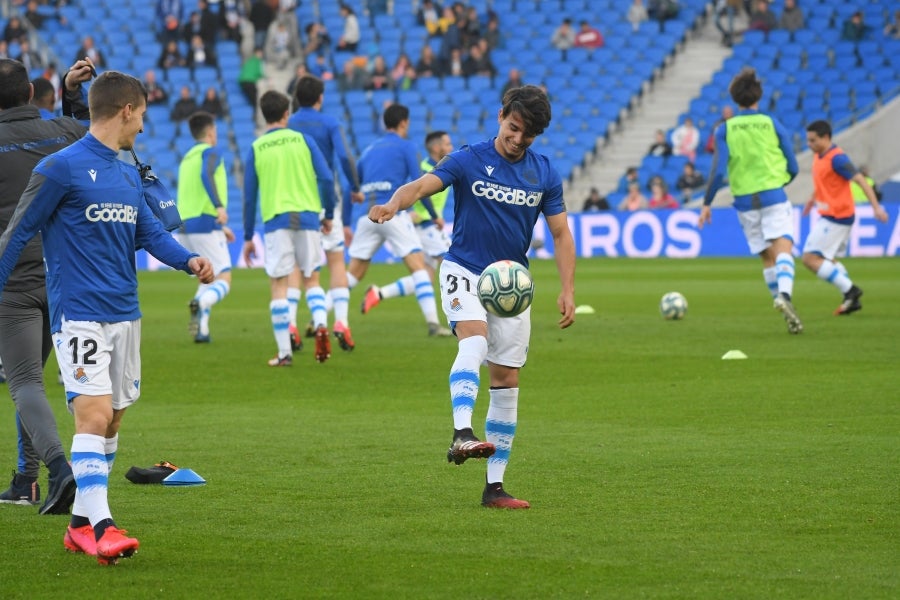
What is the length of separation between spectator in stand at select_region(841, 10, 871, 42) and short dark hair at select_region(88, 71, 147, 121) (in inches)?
1197

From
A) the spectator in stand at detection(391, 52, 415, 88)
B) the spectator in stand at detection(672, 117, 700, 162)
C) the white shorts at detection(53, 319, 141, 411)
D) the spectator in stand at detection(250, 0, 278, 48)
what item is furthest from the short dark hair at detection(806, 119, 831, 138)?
the spectator in stand at detection(250, 0, 278, 48)

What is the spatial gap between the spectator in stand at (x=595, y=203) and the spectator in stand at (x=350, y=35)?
8.97 m

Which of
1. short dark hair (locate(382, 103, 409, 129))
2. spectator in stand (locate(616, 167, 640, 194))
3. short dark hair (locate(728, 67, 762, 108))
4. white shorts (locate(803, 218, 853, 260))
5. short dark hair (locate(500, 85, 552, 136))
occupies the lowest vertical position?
spectator in stand (locate(616, 167, 640, 194))

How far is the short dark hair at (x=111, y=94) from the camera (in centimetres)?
576

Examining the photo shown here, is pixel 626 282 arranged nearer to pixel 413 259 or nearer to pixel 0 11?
pixel 413 259

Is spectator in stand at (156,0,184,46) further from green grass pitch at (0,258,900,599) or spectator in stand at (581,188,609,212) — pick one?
green grass pitch at (0,258,900,599)

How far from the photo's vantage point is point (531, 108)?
6.63 meters

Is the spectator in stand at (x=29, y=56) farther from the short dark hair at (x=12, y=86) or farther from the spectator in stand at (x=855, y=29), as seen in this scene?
the short dark hair at (x=12, y=86)

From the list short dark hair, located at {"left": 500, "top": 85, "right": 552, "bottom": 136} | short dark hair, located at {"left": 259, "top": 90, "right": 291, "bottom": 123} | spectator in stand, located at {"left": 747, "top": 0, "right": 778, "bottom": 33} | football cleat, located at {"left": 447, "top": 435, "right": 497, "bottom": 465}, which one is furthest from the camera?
spectator in stand, located at {"left": 747, "top": 0, "right": 778, "bottom": 33}

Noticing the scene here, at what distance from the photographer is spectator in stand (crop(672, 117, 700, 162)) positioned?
106 ft

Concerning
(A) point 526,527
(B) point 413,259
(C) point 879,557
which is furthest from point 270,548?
(B) point 413,259

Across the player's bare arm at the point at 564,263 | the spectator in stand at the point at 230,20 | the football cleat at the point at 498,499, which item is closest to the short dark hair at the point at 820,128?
the player's bare arm at the point at 564,263

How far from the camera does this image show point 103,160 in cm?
582

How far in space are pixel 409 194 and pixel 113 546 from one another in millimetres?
2137
